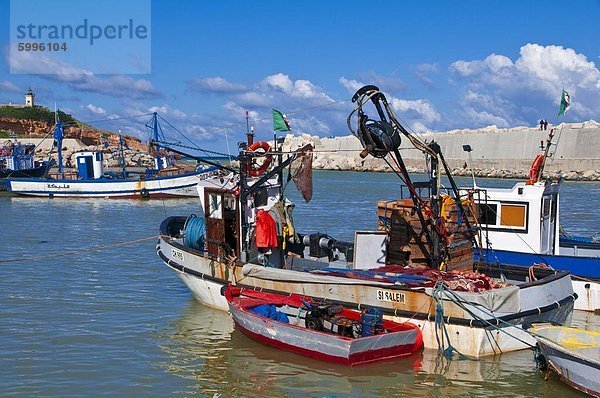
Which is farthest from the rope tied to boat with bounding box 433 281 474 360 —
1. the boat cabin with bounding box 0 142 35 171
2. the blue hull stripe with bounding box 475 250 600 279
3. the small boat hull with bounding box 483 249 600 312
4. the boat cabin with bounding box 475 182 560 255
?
Answer: the boat cabin with bounding box 0 142 35 171

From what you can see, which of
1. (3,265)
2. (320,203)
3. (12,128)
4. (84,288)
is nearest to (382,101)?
(84,288)

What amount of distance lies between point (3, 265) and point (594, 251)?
717 inches

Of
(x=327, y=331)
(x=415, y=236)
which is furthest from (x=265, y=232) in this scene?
(x=327, y=331)

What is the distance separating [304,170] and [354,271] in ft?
8.82

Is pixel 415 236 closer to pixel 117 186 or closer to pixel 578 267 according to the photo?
pixel 578 267

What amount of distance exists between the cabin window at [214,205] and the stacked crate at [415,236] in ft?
12.6

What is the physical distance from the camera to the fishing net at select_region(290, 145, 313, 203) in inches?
622

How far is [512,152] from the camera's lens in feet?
321

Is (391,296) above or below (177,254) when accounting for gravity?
below

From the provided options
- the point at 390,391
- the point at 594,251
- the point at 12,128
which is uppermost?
the point at 12,128

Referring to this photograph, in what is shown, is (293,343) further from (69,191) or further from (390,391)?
(69,191)

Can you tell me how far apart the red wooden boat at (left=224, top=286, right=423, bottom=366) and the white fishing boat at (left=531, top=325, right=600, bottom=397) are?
7.56ft

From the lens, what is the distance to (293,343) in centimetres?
1282

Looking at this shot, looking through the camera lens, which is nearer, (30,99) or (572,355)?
(572,355)
